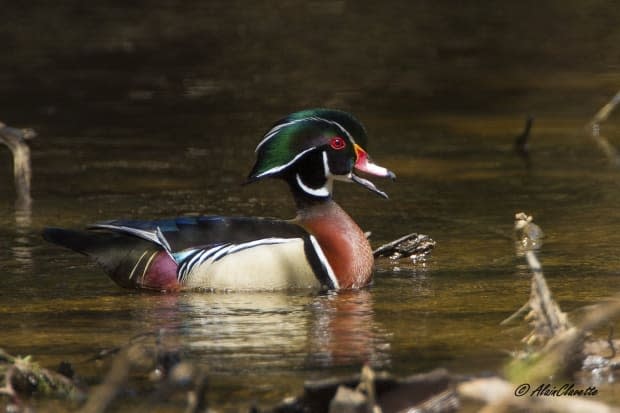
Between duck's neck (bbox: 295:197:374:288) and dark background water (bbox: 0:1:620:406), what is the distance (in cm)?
12

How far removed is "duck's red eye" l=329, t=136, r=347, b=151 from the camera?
9.14 meters

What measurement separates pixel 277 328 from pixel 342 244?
1.23 metres

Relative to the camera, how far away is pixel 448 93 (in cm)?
1612

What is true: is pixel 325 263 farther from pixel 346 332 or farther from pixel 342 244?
pixel 346 332

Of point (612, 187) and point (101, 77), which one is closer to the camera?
point (612, 187)

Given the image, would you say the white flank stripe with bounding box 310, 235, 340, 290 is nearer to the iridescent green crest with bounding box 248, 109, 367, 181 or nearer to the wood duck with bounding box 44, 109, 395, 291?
the wood duck with bounding box 44, 109, 395, 291

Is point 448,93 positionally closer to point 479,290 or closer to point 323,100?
point 323,100

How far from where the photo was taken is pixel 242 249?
8797mm

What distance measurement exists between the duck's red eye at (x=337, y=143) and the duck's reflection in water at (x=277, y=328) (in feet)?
2.90

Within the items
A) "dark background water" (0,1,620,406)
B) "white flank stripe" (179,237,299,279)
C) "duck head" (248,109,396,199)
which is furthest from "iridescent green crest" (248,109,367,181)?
"dark background water" (0,1,620,406)

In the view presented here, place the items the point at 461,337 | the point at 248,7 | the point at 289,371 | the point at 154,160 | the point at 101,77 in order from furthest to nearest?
the point at 248,7
the point at 101,77
the point at 154,160
the point at 461,337
the point at 289,371

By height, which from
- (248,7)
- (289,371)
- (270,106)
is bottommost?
(289,371)

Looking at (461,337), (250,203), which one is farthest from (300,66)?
(461,337)

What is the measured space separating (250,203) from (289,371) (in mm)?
4636
